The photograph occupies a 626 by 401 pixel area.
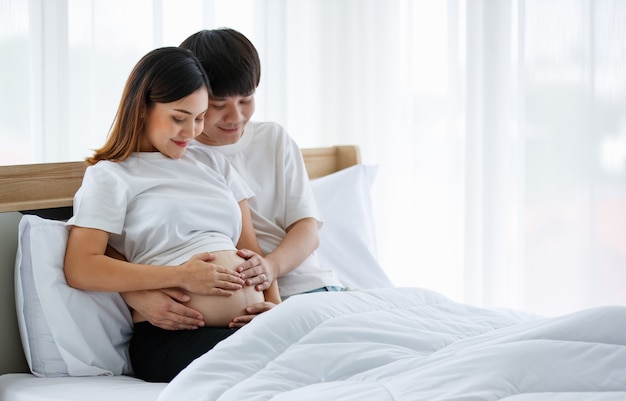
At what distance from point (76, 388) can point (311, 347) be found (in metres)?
0.46

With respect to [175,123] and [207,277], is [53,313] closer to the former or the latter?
[207,277]

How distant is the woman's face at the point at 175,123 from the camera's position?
64.1 inches

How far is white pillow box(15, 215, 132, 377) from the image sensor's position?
60.7 inches

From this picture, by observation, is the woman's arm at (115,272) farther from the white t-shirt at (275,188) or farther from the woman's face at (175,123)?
the white t-shirt at (275,188)

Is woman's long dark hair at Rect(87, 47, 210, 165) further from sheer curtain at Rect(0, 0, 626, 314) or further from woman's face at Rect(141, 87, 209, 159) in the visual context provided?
sheer curtain at Rect(0, 0, 626, 314)

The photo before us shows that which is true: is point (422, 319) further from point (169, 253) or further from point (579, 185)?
point (579, 185)

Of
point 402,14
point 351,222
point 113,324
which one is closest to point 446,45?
point 402,14

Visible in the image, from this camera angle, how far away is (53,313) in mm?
1541

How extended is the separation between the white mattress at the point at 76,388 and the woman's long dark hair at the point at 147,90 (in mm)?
440

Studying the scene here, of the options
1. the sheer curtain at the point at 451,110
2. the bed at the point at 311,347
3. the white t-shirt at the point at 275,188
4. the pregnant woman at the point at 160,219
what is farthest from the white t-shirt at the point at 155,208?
the sheer curtain at the point at 451,110

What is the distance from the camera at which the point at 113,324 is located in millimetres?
1611

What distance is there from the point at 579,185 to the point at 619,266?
11.2 inches

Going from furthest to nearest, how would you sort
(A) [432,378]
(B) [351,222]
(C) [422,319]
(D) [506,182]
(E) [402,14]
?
(E) [402,14] → (D) [506,182] → (B) [351,222] → (C) [422,319] → (A) [432,378]

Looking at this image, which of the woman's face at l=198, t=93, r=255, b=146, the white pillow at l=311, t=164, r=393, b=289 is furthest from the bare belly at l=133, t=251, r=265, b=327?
the white pillow at l=311, t=164, r=393, b=289
